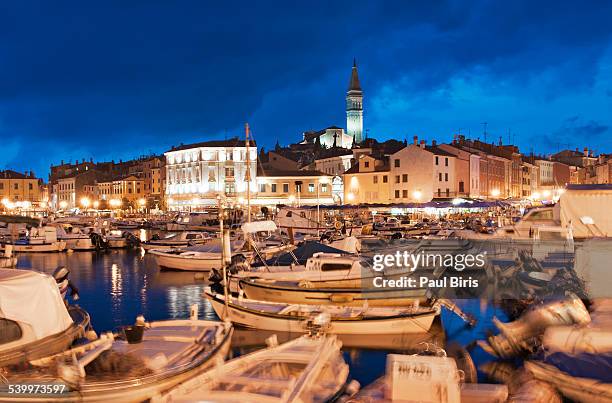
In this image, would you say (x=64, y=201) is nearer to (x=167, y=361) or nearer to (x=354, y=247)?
(x=354, y=247)

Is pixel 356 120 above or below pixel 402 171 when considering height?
above

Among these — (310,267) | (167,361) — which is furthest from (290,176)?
(167,361)

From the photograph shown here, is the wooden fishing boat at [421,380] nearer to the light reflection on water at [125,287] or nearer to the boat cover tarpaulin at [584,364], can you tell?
the boat cover tarpaulin at [584,364]

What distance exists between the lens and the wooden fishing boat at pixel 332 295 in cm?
2011

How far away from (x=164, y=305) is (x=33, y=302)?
38.7 feet

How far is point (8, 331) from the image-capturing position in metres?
12.2

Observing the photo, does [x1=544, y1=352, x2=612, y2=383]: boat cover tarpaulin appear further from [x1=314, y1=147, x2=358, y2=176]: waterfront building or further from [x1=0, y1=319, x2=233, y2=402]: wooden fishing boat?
[x1=314, y1=147, x2=358, y2=176]: waterfront building

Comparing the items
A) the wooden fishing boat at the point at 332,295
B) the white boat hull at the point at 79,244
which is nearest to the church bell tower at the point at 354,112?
the white boat hull at the point at 79,244

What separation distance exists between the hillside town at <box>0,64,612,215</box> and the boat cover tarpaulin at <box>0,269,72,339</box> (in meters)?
24.7

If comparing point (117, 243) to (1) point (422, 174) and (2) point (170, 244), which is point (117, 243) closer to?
(2) point (170, 244)

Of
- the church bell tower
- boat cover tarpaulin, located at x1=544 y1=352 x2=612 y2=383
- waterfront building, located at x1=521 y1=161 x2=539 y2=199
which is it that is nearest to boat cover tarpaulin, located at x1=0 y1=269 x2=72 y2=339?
boat cover tarpaulin, located at x1=544 y1=352 x2=612 y2=383

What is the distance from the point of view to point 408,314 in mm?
17188

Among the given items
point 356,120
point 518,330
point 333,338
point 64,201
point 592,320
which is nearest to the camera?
point 333,338

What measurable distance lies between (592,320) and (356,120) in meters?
146
